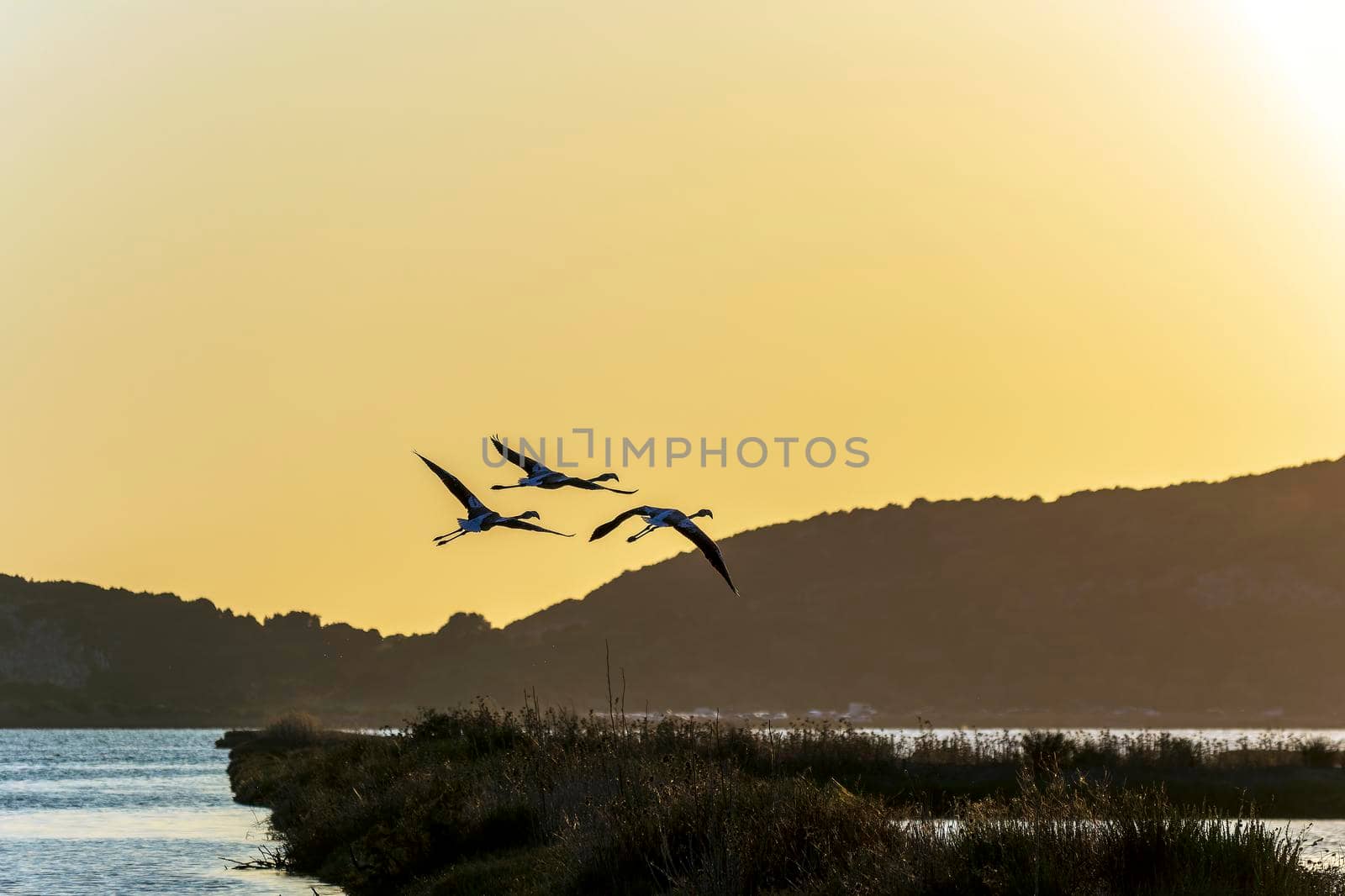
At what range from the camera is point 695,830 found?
20859 millimetres

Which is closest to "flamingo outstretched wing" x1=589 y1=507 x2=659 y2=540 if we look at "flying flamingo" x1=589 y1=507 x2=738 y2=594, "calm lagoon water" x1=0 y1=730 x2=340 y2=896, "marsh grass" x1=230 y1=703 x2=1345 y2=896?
"flying flamingo" x1=589 y1=507 x2=738 y2=594

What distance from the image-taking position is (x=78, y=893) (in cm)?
3325

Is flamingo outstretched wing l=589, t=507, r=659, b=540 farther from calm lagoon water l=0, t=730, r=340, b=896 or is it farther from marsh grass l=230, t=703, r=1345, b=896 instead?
calm lagoon water l=0, t=730, r=340, b=896

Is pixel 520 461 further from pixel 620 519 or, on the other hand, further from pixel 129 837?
pixel 129 837

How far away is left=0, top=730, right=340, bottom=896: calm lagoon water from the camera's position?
3441 centimetres

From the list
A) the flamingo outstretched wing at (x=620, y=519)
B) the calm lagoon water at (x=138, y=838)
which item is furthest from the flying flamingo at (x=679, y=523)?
the calm lagoon water at (x=138, y=838)

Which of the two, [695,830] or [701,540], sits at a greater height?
[701,540]

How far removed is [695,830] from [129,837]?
102ft

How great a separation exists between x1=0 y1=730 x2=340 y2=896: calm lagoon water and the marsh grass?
181 centimetres

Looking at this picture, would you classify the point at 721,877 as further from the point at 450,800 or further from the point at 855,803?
the point at 450,800

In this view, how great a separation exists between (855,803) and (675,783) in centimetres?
246

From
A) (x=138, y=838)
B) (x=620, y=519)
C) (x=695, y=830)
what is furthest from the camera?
(x=138, y=838)

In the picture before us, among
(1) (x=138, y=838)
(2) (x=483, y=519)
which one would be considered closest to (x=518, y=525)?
(2) (x=483, y=519)

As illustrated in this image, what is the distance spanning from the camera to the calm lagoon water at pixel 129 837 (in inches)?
1355
